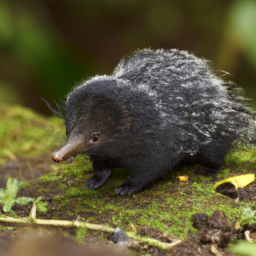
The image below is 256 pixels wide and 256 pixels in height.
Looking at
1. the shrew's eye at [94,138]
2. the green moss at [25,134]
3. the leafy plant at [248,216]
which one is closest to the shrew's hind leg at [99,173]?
the shrew's eye at [94,138]

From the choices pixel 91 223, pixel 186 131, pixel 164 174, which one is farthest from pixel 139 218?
pixel 186 131

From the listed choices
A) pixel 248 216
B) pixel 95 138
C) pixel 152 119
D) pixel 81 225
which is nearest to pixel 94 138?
pixel 95 138

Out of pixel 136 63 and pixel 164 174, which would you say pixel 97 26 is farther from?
pixel 164 174

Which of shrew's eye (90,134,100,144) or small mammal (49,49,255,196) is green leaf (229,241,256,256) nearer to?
small mammal (49,49,255,196)

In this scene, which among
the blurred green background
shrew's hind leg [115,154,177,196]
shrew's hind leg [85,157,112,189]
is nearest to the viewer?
shrew's hind leg [115,154,177,196]

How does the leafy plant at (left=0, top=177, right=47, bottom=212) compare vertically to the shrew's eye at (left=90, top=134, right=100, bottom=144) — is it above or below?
below

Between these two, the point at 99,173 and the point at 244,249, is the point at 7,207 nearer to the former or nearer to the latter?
the point at 99,173

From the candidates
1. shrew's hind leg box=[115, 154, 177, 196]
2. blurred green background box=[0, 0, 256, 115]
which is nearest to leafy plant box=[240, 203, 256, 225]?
shrew's hind leg box=[115, 154, 177, 196]
